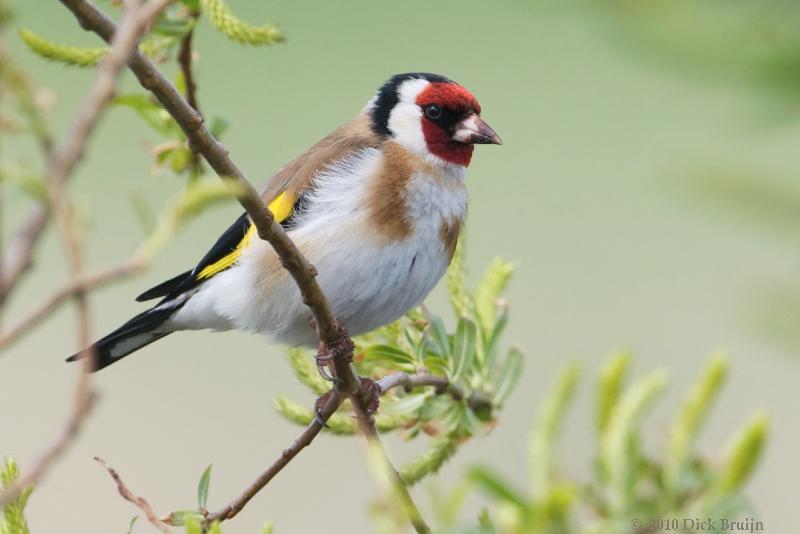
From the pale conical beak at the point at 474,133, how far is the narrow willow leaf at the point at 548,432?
70.2 inches

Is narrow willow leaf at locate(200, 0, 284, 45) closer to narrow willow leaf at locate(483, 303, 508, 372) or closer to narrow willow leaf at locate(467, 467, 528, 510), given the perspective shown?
narrow willow leaf at locate(483, 303, 508, 372)

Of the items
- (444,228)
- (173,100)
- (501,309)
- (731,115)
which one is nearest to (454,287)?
(501,309)

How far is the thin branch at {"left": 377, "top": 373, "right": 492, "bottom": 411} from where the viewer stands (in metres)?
1.37

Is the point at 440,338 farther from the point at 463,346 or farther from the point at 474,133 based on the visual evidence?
the point at 474,133

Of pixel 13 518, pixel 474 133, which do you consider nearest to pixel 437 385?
pixel 13 518

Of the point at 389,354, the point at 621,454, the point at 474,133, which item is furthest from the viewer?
the point at 474,133

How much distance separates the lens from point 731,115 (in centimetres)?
51

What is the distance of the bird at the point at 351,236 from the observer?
216 centimetres

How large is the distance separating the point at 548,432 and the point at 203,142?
0.45 meters

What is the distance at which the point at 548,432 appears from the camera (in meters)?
0.57

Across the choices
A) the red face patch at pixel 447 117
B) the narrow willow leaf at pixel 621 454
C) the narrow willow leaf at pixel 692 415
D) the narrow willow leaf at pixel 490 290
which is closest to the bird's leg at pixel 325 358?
the narrow willow leaf at pixel 490 290

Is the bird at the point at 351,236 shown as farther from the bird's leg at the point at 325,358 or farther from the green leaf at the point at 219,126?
the green leaf at the point at 219,126

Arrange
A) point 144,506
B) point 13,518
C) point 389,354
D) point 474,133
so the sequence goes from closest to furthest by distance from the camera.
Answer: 1. point 13,518
2. point 144,506
3. point 389,354
4. point 474,133

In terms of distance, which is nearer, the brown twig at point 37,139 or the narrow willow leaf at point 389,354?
the brown twig at point 37,139
